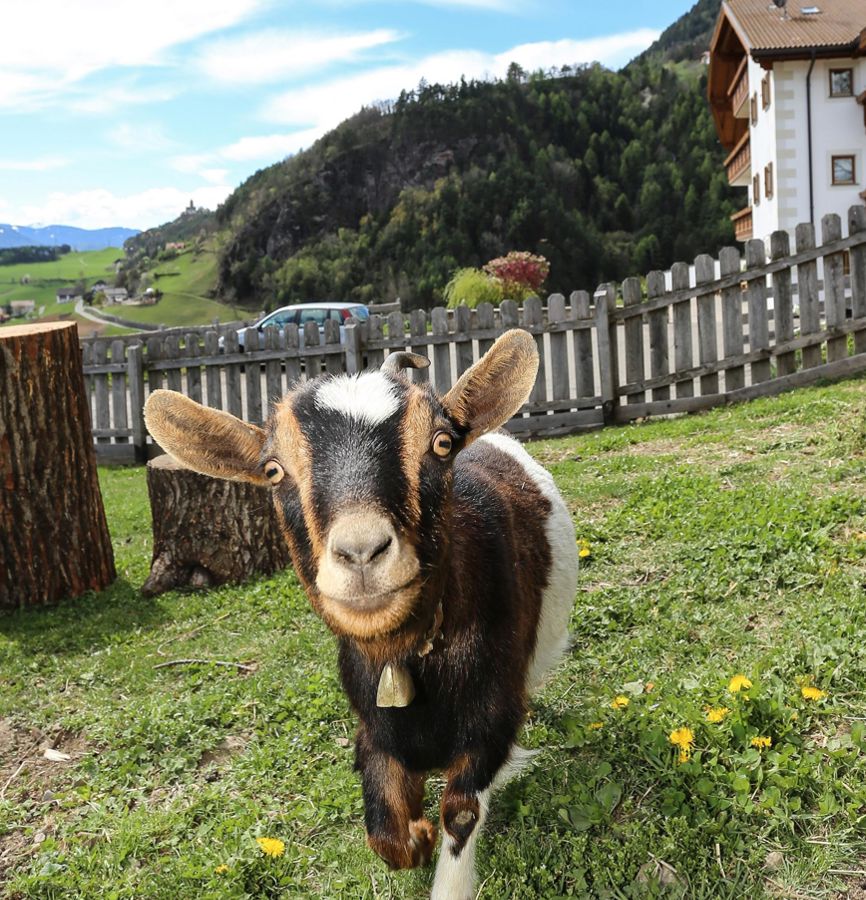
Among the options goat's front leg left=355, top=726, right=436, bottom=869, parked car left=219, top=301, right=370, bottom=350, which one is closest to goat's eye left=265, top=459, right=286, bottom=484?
goat's front leg left=355, top=726, right=436, bottom=869

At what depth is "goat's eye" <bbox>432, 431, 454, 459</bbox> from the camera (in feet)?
7.94

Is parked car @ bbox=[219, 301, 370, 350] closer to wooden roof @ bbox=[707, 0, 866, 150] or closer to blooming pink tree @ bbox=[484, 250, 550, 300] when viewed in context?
blooming pink tree @ bbox=[484, 250, 550, 300]

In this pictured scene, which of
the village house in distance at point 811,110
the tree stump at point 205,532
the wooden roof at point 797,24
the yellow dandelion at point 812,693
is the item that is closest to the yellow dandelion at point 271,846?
the yellow dandelion at point 812,693

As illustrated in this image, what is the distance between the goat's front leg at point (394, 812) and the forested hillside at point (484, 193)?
58.7 meters

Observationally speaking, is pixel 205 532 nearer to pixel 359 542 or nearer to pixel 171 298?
pixel 359 542

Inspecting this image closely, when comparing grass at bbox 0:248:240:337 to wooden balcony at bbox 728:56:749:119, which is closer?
wooden balcony at bbox 728:56:749:119

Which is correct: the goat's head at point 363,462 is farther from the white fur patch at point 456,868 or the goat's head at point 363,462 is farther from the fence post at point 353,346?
the fence post at point 353,346

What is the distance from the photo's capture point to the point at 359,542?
2.09m

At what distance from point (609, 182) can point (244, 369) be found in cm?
7613

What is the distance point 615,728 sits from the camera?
3.44m

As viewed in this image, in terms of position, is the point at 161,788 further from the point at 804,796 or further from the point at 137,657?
the point at 804,796

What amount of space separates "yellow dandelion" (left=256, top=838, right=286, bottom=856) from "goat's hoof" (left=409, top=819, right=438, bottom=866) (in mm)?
581

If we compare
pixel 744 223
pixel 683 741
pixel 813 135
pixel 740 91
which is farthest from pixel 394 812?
pixel 744 223

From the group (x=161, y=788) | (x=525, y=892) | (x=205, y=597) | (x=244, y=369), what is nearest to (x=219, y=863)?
(x=161, y=788)
